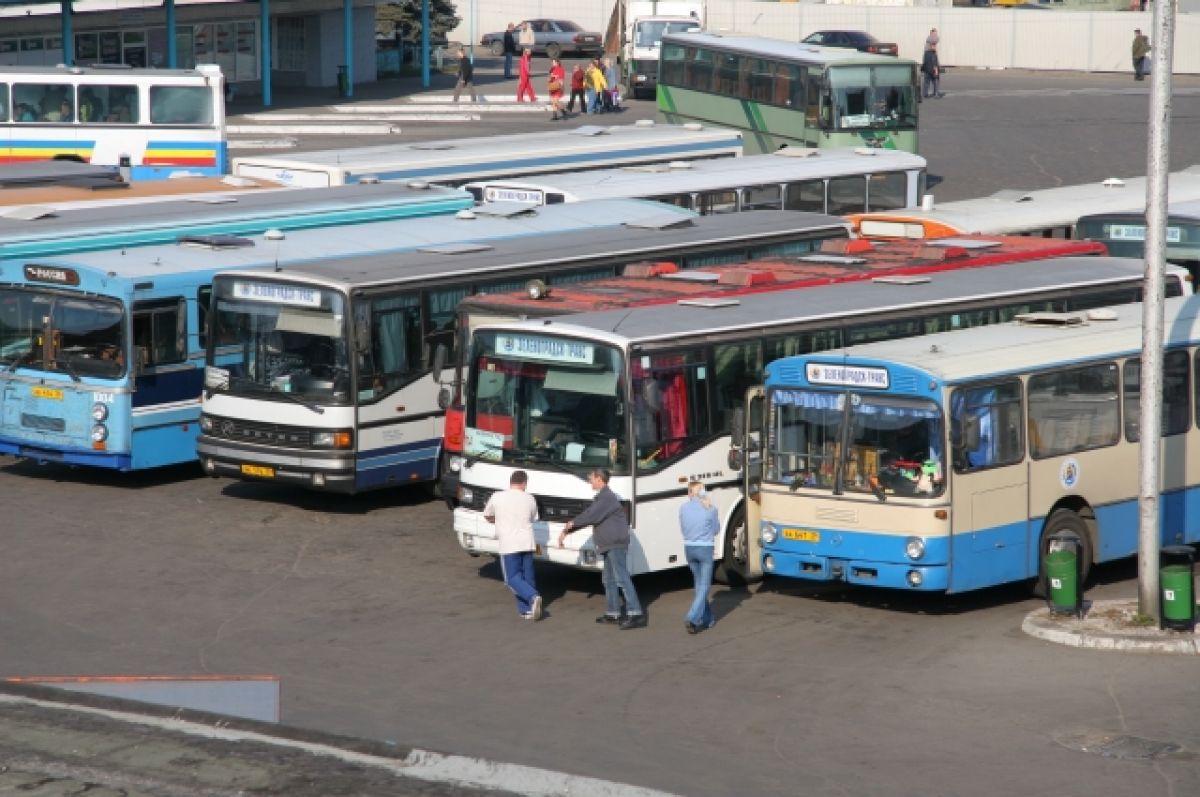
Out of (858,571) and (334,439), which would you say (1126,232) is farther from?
(334,439)

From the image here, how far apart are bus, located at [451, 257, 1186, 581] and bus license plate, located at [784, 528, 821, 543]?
646mm

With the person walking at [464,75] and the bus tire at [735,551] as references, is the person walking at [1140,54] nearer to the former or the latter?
the person walking at [464,75]

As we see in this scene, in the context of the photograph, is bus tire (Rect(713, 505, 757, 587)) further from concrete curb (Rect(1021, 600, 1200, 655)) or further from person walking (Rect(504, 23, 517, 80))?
person walking (Rect(504, 23, 517, 80))

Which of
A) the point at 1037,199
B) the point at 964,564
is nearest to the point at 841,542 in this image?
the point at 964,564

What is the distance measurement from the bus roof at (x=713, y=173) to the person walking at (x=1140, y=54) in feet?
114

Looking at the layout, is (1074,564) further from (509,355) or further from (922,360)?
(509,355)

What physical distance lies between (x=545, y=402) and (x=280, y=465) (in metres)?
4.06

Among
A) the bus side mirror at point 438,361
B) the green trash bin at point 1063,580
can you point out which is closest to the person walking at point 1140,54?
the bus side mirror at point 438,361

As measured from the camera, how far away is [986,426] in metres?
17.5

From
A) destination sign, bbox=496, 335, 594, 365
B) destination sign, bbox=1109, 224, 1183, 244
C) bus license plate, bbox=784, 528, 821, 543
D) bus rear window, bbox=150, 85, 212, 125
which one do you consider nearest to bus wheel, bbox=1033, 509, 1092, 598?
bus license plate, bbox=784, 528, 821, 543

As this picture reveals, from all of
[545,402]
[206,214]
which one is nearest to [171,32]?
[206,214]

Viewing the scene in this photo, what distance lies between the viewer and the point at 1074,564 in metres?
17.1

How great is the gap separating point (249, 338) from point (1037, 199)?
1341 cm

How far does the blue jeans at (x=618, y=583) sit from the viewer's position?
17.3 metres
